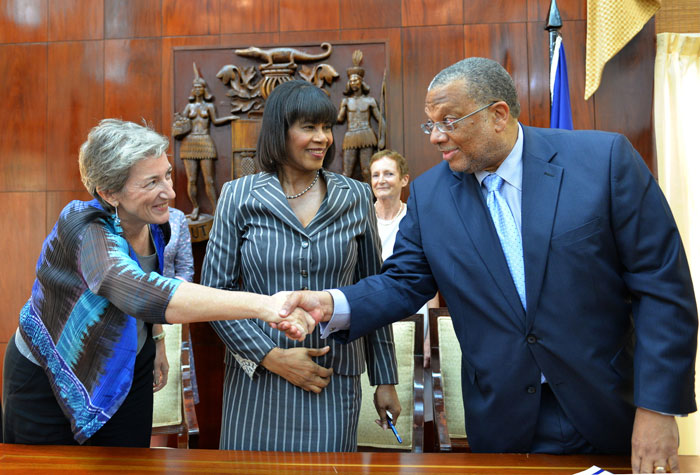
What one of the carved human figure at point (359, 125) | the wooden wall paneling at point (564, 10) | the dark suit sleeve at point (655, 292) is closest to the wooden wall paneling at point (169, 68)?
the carved human figure at point (359, 125)

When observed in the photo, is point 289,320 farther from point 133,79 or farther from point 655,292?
point 133,79

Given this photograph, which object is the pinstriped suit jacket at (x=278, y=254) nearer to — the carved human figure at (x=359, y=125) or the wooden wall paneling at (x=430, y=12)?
the carved human figure at (x=359, y=125)

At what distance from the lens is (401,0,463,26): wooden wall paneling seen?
4.30m

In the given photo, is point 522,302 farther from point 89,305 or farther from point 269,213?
point 89,305

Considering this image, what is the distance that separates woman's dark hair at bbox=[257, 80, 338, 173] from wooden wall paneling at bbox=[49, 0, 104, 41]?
3320 mm

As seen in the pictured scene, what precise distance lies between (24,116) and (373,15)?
273 centimetres

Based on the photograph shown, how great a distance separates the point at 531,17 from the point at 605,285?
10.7 ft

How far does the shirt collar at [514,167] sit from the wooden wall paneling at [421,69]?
261cm

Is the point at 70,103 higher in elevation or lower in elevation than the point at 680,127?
higher

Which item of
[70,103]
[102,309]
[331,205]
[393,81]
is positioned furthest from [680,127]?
[70,103]

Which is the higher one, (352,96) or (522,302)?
(352,96)

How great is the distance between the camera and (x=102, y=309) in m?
1.63

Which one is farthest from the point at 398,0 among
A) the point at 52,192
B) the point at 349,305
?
the point at 349,305

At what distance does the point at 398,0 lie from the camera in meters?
4.33
